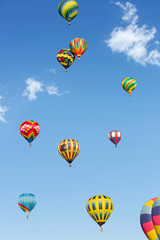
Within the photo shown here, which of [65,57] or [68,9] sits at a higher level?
[68,9]

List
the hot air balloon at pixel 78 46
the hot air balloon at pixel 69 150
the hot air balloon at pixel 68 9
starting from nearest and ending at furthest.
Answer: the hot air balloon at pixel 69 150
the hot air balloon at pixel 68 9
the hot air balloon at pixel 78 46

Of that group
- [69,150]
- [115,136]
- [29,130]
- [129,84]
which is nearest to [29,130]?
[29,130]

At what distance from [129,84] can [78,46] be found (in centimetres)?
1063

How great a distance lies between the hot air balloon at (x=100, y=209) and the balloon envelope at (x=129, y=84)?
19187 millimetres

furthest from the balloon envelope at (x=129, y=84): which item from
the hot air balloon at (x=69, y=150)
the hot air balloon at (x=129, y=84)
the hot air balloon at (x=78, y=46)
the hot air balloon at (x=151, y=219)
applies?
the hot air balloon at (x=151, y=219)

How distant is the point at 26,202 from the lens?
48.7 meters

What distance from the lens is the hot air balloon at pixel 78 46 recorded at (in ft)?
169

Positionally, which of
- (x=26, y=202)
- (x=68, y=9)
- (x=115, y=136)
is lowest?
(x=26, y=202)

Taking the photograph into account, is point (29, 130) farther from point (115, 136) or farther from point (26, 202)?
point (115, 136)

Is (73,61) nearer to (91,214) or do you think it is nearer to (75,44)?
(75,44)

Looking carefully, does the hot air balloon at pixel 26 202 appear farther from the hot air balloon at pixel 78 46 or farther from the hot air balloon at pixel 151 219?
the hot air balloon at pixel 78 46

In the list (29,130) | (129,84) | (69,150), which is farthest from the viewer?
(129,84)

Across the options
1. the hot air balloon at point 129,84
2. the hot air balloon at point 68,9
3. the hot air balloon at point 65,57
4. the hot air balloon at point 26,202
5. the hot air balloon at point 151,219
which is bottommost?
the hot air balloon at point 151,219

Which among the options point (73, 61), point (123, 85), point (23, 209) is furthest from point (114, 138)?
point (23, 209)
